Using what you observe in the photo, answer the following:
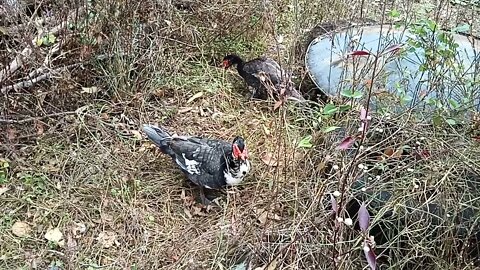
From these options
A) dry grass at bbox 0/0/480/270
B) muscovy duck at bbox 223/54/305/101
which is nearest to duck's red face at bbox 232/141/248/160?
dry grass at bbox 0/0/480/270

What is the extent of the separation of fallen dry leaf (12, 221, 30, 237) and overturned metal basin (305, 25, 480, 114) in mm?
1848

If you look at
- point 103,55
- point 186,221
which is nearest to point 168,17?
point 103,55

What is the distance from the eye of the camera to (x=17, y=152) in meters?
3.59

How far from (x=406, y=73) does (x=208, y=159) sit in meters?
1.24

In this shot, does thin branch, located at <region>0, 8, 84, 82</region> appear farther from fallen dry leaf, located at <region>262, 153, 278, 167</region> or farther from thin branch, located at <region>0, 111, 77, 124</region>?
fallen dry leaf, located at <region>262, 153, 278, 167</region>

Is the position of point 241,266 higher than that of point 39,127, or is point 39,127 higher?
point 39,127

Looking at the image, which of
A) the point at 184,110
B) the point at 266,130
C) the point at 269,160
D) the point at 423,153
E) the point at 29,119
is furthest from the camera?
the point at 184,110

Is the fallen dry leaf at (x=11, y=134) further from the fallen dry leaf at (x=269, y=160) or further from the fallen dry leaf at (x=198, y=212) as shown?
the fallen dry leaf at (x=269, y=160)

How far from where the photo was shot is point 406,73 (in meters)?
3.41

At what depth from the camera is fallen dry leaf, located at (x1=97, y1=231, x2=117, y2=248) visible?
124 inches

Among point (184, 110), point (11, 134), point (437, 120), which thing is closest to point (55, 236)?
point (11, 134)

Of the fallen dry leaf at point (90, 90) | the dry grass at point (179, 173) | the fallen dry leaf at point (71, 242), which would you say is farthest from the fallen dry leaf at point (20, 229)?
the fallen dry leaf at point (90, 90)

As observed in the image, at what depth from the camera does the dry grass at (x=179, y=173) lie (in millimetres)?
2703

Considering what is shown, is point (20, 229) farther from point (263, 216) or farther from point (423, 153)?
point (423, 153)
